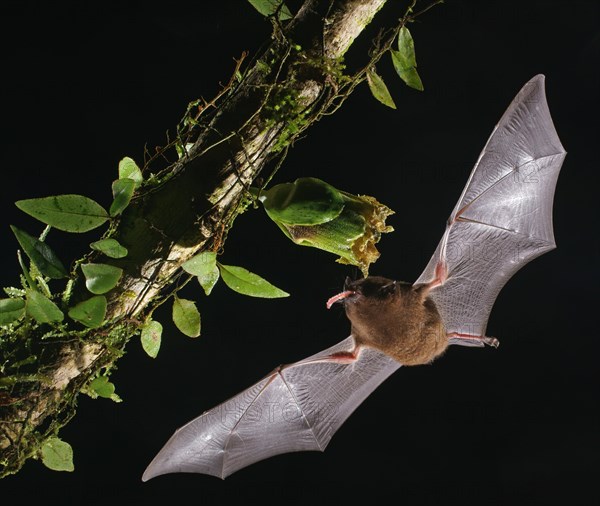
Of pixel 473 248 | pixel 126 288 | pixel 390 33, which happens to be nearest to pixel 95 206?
pixel 126 288

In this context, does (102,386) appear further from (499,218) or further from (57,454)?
(499,218)

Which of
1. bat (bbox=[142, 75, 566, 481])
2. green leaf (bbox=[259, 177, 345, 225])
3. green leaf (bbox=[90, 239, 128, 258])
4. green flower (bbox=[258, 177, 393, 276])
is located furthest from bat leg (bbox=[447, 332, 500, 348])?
green leaf (bbox=[90, 239, 128, 258])

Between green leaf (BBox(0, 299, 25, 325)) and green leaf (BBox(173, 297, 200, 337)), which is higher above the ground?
green leaf (BBox(0, 299, 25, 325))

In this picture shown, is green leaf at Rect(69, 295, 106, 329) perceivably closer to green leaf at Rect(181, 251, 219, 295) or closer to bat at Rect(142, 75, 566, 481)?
green leaf at Rect(181, 251, 219, 295)

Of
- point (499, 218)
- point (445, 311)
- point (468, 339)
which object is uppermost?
point (499, 218)

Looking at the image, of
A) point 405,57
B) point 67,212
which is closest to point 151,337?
point 67,212

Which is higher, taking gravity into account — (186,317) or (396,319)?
(186,317)

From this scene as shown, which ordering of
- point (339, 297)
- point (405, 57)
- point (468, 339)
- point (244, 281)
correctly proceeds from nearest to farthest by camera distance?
1. point (339, 297)
2. point (244, 281)
3. point (405, 57)
4. point (468, 339)
